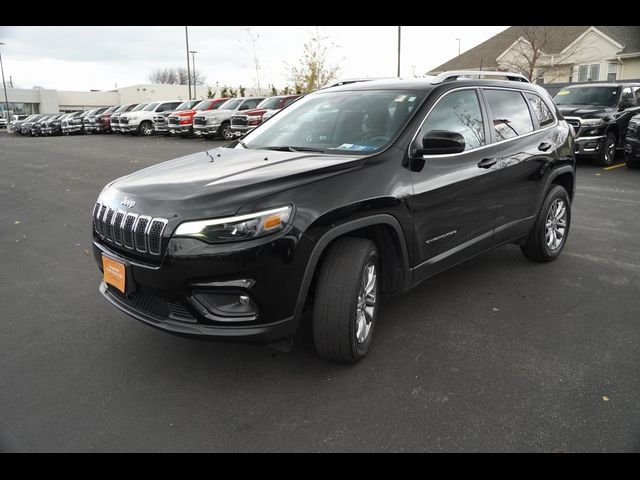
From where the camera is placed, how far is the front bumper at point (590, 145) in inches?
462

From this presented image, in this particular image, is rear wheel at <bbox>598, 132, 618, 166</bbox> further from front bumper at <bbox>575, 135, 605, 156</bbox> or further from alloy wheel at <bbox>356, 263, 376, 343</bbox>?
alloy wheel at <bbox>356, 263, 376, 343</bbox>

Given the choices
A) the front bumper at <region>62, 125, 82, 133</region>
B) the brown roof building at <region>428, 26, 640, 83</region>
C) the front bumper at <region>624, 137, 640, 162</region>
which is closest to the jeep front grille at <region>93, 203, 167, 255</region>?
the front bumper at <region>624, 137, 640, 162</region>

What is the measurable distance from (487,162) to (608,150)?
375 inches

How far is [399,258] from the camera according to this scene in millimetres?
3447

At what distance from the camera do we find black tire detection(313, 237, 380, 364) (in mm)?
2988

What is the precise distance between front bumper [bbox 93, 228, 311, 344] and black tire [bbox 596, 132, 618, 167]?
36.8 feet

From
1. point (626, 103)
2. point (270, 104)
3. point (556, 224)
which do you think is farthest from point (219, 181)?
point (270, 104)

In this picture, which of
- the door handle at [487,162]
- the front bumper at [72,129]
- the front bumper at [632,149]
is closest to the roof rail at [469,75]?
the door handle at [487,162]

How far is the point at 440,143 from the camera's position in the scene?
137 inches

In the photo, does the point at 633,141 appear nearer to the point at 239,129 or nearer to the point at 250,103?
the point at 239,129

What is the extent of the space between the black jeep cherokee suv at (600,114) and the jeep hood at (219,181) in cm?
916

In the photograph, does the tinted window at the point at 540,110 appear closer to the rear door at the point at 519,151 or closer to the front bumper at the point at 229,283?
the rear door at the point at 519,151
